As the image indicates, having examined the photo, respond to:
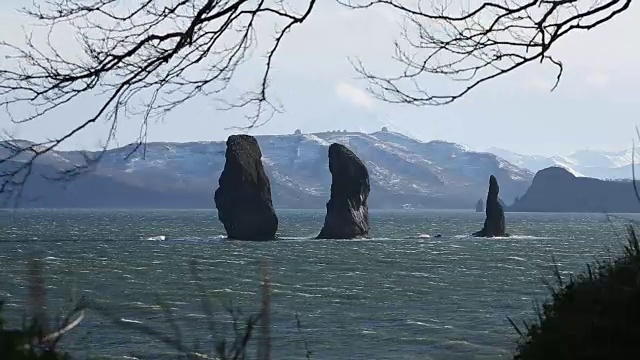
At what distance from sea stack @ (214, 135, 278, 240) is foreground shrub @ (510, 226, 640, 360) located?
88.0 m

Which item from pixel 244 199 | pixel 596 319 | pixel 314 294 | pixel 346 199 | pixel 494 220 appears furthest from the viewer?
pixel 494 220

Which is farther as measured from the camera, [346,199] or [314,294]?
[346,199]

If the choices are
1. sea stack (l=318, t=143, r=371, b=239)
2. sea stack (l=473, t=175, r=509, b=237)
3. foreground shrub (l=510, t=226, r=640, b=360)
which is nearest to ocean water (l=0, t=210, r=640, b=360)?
foreground shrub (l=510, t=226, r=640, b=360)

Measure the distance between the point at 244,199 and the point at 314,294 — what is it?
183ft

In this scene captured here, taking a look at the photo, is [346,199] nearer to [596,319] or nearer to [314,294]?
[314,294]

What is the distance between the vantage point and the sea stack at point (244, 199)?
3723 inches

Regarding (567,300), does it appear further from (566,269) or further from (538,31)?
(566,269)

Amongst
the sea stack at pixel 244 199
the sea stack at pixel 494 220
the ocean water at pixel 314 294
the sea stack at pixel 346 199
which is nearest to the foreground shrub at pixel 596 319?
the ocean water at pixel 314 294

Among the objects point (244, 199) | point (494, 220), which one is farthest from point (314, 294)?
point (494, 220)

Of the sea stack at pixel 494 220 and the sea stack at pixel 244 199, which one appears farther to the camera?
the sea stack at pixel 494 220

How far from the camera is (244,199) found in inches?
3730

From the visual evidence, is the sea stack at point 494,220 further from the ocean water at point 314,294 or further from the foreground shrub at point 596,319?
the foreground shrub at point 596,319

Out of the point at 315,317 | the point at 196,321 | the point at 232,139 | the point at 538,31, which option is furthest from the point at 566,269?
the point at 232,139

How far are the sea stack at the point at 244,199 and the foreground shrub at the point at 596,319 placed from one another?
88.0 m
